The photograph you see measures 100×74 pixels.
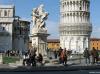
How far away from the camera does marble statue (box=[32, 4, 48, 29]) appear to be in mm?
44188

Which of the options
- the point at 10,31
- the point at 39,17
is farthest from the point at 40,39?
the point at 10,31

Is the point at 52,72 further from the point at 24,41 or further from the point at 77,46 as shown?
the point at 24,41

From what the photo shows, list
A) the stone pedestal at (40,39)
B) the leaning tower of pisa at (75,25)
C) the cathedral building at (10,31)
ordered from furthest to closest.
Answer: the cathedral building at (10,31) → the leaning tower of pisa at (75,25) → the stone pedestal at (40,39)

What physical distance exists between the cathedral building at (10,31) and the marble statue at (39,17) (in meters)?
85.7

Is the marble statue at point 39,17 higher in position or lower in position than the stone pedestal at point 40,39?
higher

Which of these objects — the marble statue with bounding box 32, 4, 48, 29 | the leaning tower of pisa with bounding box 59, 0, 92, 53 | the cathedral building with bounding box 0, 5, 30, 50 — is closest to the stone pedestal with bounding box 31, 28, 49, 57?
the marble statue with bounding box 32, 4, 48, 29

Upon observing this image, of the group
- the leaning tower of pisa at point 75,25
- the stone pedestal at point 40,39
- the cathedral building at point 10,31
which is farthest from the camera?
the cathedral building at point 10,31

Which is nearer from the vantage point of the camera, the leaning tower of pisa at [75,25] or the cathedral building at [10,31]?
the leaning tower of pisa at [75,25]

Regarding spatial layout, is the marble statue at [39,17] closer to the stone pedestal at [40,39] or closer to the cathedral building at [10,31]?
the stone pedestal at [40,39]

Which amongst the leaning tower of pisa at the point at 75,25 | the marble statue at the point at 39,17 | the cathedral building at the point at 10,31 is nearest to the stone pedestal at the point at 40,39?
the marble statue at the point at 39,17

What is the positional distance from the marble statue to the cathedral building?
85693 millimetres

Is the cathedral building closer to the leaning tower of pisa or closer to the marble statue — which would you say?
the leaning tower of pisa

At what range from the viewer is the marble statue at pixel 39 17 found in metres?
44.2

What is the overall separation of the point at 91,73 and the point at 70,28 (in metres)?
89.6
